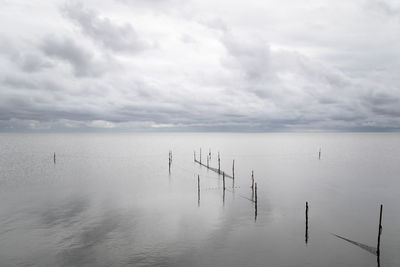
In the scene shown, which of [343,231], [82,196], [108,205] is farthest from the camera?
[82,196]

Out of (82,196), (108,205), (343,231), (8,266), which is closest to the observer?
(8,266)

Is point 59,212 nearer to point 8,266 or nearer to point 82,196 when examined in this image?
point 82,196

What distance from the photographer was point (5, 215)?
35.8m

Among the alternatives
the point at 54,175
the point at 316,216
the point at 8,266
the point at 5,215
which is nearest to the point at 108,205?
the point at 5,215

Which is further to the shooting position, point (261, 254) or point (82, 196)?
point (82, 196)

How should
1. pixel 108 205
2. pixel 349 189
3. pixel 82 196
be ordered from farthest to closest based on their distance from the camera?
pixel 349 189
pixel 82 196
pixel 108 205

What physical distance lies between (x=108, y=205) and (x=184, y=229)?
14.9m

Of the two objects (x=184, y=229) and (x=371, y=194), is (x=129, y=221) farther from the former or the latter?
(x=371, y=194)

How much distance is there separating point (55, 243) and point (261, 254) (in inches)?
778

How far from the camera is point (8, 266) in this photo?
23.2 meters

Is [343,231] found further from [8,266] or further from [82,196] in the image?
[82,196]

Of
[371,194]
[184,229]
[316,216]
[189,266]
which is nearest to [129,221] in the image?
A: [184,229]

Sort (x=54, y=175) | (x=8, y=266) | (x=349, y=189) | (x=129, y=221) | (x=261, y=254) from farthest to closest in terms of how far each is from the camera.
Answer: (x=54, y=175), (x=349, y=189), (x=129, y=221), (x=261, y=254), (x=8, y=266)

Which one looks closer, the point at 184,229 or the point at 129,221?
the point at 184,229
